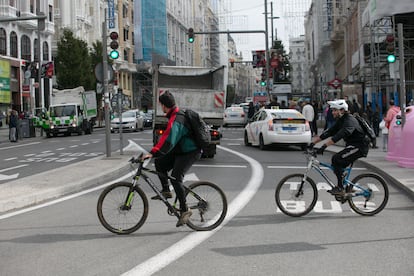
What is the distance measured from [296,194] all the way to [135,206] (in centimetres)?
255

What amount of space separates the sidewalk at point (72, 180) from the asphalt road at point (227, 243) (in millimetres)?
679

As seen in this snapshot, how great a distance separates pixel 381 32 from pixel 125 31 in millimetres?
43887

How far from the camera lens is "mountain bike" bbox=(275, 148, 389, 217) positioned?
8.93m

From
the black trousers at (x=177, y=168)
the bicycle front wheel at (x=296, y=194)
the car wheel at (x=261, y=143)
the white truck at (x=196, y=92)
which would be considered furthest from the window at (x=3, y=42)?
the black trousers at (x=177, y=168)

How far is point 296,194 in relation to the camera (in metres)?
8.96

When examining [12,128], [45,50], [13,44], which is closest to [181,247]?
[12,128]

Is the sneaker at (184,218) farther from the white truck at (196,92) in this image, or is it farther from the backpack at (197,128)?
the white truck at (196,92)

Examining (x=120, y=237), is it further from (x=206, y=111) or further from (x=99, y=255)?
(x=206, y=111)

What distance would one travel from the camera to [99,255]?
6.50 meters

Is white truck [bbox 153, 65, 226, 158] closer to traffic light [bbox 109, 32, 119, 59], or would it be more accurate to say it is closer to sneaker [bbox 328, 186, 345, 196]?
traffic light [bbox 109, 32, 119, 59]

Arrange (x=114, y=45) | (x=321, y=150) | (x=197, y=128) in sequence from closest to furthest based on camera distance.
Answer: (x=197, y=128)
(x=321, y=150)
(x=114, y=45)

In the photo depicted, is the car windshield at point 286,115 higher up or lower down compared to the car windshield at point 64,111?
lower down

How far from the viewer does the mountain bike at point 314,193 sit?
8930mm

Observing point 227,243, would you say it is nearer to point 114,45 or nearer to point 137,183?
point 137,183
